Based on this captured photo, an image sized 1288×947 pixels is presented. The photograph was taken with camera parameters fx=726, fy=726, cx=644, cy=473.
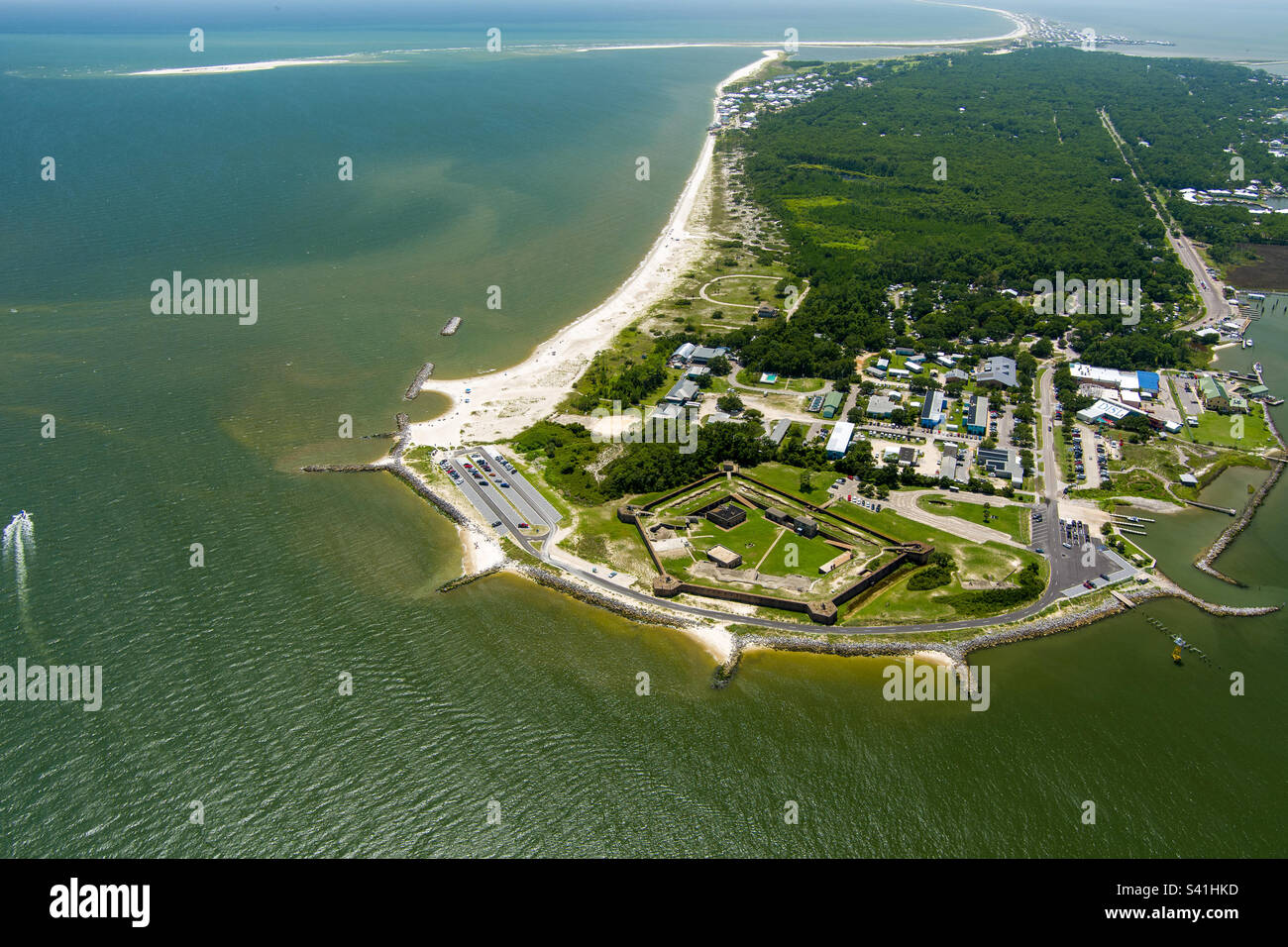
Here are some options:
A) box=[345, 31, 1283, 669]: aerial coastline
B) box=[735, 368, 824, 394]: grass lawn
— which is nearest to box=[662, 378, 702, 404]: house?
box=[735, 368, 824, 394]: grass lawn

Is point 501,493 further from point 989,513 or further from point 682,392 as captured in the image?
point 989,513

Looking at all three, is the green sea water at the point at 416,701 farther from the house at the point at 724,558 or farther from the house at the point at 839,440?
the house at the point at 839,440

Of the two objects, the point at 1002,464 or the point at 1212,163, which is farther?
the point at 1212,163

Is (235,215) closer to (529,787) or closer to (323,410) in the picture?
→ (323,410)

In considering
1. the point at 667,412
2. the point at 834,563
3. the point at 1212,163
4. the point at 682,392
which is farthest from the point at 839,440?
the point at 1212,163


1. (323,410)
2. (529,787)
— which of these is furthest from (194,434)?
(529,787)
